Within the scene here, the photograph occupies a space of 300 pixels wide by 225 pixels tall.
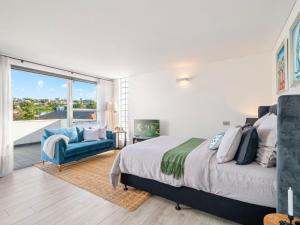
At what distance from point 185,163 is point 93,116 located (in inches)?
179

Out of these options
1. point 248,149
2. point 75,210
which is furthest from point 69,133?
point 248,149

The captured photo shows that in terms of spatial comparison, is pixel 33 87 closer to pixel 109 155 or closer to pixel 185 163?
pixel 109 155

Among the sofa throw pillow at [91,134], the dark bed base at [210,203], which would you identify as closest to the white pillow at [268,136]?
the dark bed base at [210,203]

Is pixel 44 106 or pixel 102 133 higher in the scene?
pixel 44 106

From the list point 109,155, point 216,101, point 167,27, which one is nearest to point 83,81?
point 109,155

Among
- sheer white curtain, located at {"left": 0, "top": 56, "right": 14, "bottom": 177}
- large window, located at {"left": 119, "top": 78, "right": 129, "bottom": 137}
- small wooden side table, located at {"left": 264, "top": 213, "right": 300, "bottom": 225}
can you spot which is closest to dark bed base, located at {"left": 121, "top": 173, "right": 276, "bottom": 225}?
small wooden side table, located at {"left": 264, "top": 213, "right": 300, "bottom": 225}

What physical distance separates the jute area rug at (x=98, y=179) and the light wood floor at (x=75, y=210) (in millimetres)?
99

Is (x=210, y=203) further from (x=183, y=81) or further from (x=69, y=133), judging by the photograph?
(x=69, y=133)

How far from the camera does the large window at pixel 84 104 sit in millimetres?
5082

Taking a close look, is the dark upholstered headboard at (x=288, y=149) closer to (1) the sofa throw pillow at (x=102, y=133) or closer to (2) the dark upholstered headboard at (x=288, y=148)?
(2) the dark upholstered headboard at (x=288, y=148)

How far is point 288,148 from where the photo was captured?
1.19 m

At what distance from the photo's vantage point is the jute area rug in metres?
2.26

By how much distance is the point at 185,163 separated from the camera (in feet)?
6.42

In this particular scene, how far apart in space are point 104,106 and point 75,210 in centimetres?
410
